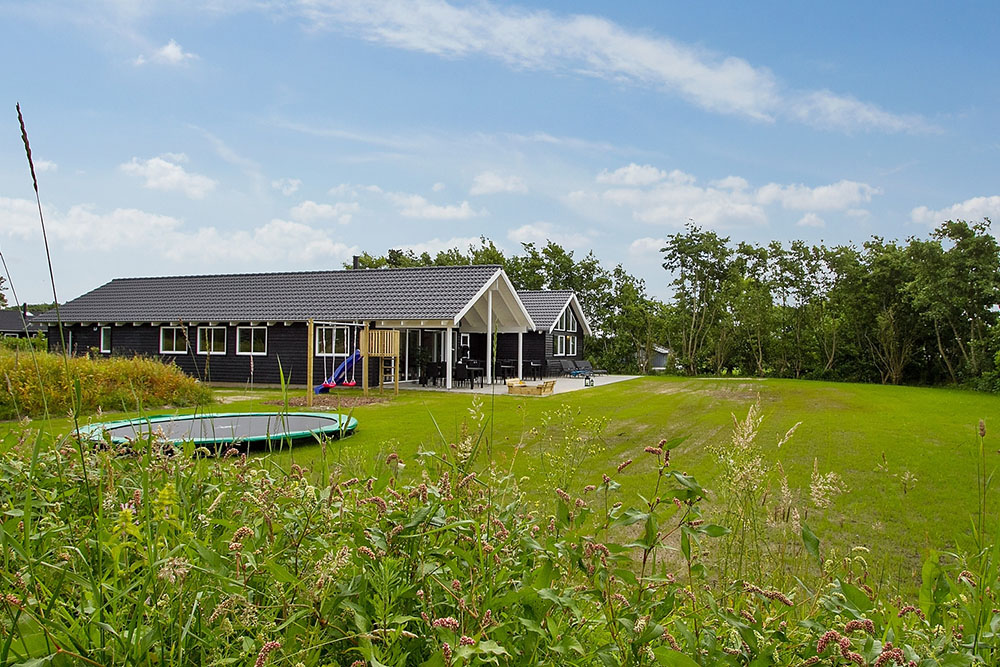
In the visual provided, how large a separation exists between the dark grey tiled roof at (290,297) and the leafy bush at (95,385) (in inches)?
281

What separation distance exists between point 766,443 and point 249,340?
19.9 m

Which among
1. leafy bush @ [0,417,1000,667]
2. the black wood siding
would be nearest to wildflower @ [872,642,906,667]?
leafy bush @ [0,417,1000,667]

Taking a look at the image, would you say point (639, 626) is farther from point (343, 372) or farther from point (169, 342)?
point (169, 342)

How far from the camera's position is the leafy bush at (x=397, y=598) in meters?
1.30

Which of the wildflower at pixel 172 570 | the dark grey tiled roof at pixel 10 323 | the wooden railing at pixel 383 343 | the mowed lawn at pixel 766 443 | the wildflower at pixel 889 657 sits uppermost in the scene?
the dark grey tiled roof at pixel 10 323

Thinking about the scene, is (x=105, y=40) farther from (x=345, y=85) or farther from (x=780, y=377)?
(x=780, y=377)

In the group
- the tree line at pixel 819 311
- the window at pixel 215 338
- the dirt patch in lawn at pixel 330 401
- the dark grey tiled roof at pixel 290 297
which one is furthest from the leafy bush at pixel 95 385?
the tree line at pixel 819 311

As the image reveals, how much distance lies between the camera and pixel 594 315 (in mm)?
43438

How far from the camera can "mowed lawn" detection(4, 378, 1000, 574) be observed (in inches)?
125

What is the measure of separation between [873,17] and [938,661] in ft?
38.8

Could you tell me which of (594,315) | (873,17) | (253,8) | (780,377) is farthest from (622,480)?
(594,315)

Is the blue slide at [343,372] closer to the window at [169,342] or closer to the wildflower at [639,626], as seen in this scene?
the window at [169,342]

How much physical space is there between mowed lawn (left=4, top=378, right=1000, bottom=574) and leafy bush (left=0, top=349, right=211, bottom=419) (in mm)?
2533

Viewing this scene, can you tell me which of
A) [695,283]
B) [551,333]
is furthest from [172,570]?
[695,283]
